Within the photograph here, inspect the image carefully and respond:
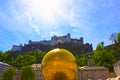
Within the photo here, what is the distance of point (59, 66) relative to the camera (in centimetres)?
485

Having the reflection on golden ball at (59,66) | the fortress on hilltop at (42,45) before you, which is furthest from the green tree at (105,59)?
the reflection on golden ball at (59,66)

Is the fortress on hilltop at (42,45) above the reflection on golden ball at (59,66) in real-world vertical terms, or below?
above

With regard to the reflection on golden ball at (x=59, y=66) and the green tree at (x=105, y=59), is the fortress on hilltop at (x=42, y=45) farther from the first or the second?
the reflection on golden ball at (x=59, y=66)

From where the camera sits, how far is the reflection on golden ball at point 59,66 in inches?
191

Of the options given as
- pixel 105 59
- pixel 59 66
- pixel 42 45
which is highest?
pixel 42 45

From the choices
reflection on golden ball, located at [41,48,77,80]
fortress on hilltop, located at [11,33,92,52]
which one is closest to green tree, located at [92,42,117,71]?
fortress on hilltop, located at [11,33,92,52]

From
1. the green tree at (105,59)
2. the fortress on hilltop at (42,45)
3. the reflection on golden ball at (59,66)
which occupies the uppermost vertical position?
the fortress on hilltop at (42,45)

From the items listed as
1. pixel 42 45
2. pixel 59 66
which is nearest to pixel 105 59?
pixel 59 66

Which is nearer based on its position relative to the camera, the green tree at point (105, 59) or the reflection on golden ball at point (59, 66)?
the reflection on golden ball at point (59, 66)

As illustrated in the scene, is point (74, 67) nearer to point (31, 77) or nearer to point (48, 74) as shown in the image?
point (48, 74)

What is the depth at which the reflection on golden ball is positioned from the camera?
4840mm

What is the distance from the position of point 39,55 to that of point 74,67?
89.2 meters

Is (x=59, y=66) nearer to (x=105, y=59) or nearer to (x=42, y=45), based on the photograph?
(x=105, y=59)

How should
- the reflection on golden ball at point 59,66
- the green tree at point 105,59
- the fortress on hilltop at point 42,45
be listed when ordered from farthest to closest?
the fortress on hilltop at point 42,45 < the green tree at point 105,59 < the reflection on golden ball at point 59,66
